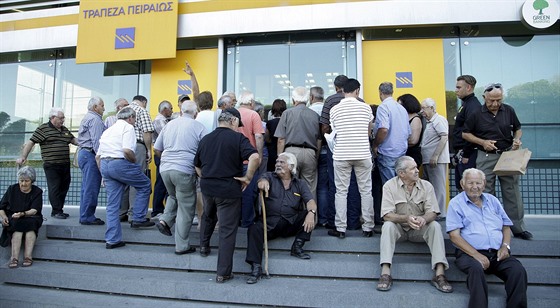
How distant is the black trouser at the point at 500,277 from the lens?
129 inches

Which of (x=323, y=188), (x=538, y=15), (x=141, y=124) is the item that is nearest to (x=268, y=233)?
(x=323, y=188)

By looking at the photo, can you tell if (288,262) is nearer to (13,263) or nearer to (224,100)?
(224,100)

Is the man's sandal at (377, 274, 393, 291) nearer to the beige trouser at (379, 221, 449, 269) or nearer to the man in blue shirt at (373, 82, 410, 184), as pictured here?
the beige trouser at (379, 221, 449, 269)

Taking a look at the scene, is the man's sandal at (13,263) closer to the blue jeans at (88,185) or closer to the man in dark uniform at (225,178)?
the blue jeans at (88,185)

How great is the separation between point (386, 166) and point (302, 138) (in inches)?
41.9

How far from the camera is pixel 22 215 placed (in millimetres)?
4684

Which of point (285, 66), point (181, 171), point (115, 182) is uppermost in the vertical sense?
point (285, 66)

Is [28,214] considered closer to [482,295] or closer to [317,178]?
[317,178]

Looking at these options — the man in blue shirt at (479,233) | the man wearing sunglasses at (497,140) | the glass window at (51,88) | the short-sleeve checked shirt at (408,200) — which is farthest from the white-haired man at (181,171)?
the glass window at (51,88)

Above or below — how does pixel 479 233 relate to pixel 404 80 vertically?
below

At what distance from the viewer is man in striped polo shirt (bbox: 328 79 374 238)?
173 inches

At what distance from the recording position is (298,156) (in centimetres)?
479

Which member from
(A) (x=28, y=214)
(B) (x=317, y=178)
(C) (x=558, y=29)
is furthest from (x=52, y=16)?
(C) (x=558, y=29)

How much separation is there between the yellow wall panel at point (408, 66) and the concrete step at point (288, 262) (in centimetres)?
348
